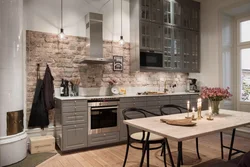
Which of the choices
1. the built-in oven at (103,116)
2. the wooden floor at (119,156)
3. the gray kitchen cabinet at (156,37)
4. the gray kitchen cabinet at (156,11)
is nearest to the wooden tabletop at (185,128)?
the wooden floor at (119,156)

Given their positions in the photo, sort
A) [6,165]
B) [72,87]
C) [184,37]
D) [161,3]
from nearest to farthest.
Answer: [6,165]
[72,87]
[161,3]
[184,37]

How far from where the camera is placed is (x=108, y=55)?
4758mm

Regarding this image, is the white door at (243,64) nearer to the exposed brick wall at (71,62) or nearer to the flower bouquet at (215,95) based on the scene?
the exposed brick wall at (71,62)

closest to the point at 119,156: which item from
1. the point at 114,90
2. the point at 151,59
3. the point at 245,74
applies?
the point at 114,90

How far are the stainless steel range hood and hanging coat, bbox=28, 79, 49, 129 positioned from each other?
1.15m

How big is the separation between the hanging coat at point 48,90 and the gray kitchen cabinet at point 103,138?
3.39 feet

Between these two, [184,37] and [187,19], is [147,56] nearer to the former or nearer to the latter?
[184,37]

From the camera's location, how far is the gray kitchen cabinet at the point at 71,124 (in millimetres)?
3547

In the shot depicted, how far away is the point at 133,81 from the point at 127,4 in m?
2.02

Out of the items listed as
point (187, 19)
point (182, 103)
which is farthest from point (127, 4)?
point (182, 103)

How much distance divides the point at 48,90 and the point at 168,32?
340cm

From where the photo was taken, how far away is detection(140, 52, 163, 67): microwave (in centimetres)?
479

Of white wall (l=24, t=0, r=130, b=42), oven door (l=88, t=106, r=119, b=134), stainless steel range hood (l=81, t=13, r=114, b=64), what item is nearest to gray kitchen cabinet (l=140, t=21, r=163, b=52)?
white wall (l=24, t=0, r=130, b=42)

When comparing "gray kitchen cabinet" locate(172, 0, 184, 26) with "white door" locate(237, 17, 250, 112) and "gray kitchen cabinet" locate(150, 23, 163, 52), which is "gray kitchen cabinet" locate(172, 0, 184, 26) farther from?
"white door" locate(237, 17, 250, 112)
